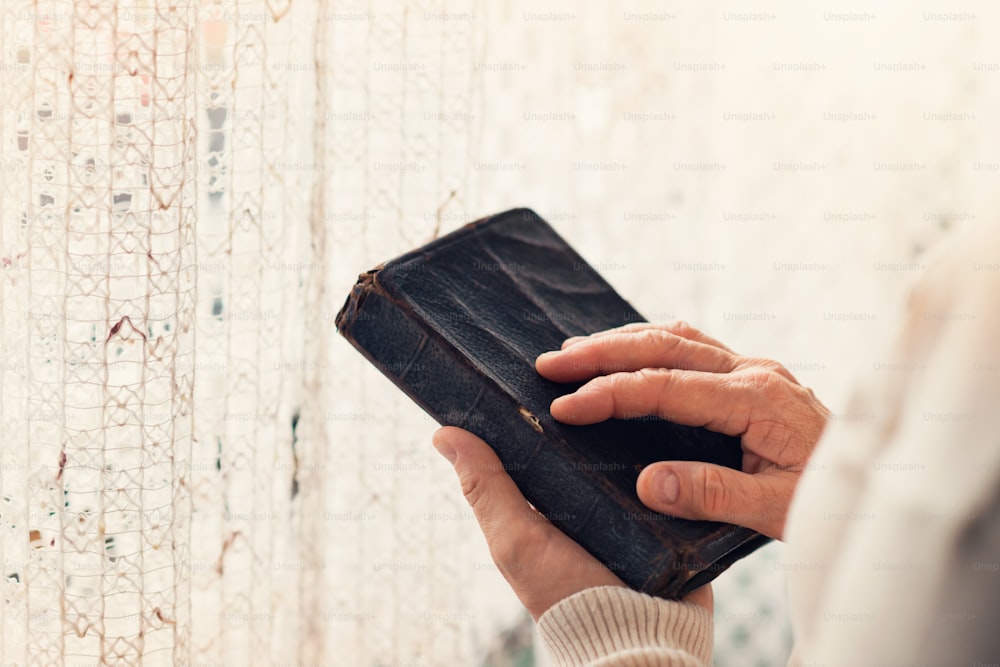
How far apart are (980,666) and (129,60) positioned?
0.74 m

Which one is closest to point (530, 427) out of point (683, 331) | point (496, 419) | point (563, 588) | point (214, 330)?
point (496, 419)

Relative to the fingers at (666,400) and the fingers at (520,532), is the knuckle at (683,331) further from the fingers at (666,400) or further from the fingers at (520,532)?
the fingers at (520,532)

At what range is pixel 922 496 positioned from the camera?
35cm

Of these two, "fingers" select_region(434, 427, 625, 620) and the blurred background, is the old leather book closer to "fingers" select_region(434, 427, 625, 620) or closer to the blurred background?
"fingers" select_region(434, 427, 625, 620)

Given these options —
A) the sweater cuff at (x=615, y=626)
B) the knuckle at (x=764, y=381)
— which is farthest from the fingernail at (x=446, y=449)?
the knuckle at (x=764, y=381)

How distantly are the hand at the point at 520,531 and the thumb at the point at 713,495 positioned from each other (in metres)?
0.07

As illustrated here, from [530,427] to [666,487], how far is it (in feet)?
0.35

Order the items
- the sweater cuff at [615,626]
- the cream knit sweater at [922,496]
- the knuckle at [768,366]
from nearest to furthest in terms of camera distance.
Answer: the cream knit sweater at [922,496] < the sweater cuff at [615,626] < the knuckle at [768,366]

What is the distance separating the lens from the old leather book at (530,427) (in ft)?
1.95

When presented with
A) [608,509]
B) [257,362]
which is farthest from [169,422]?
[608,509]

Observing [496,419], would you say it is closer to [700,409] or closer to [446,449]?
[446,449]

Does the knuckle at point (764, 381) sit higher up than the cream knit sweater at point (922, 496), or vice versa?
the cream knit sweater at point (922, 496)

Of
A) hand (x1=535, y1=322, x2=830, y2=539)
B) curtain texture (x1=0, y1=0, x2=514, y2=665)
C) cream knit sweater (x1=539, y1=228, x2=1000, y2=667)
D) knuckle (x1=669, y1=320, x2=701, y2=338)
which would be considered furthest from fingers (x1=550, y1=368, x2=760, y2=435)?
curtain texture (x1=0, y1=0, x2=514, y2=665)

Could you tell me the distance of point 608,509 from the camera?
59cm
